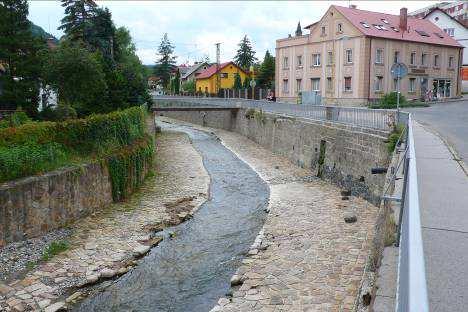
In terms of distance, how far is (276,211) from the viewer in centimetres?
1862

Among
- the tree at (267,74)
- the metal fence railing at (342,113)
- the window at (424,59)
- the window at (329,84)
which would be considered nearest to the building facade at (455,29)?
the window at (424,59)

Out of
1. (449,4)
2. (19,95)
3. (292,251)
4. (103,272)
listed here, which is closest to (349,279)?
(292,251)

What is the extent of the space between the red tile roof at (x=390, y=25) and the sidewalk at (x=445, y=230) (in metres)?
37.8

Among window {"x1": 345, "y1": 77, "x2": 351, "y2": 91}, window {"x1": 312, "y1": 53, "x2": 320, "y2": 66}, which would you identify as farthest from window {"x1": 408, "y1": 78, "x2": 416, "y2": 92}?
window {"x1": 312, "y1": 53, "x2": 320, "y2": 66}

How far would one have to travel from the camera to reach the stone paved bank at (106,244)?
10.8 meters

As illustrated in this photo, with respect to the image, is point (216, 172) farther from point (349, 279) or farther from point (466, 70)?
point (466, 70)

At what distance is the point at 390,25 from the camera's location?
52656mm

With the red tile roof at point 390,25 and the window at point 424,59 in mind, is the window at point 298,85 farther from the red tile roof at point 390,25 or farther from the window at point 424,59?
the window at point 424,59

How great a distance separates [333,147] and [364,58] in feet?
86.0

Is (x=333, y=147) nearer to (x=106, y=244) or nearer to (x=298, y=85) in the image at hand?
(x=106, y=244)

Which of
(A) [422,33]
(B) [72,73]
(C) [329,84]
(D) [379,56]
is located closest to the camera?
(B) [72,73]

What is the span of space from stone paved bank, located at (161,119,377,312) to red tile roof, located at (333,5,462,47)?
104 ft

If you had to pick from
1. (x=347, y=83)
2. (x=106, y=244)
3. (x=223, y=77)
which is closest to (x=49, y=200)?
(x=106, y=244)

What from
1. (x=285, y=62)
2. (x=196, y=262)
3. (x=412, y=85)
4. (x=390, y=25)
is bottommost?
(x=196, y=262)
